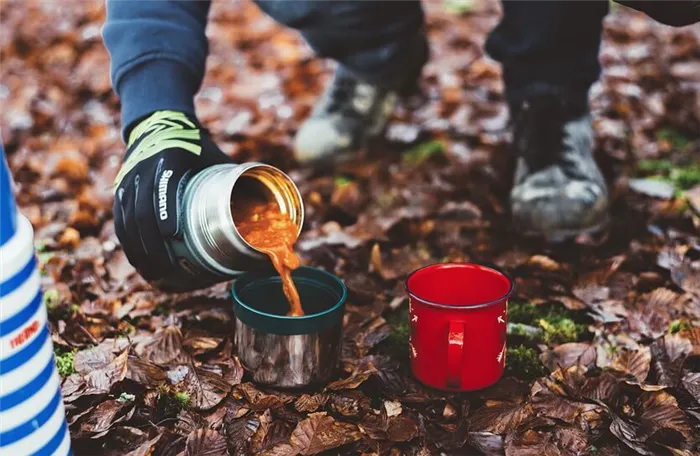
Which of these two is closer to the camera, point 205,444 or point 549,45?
point 205,444

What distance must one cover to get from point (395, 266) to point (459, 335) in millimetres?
576

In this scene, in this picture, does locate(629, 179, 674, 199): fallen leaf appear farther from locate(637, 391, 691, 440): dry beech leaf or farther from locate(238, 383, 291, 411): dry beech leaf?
locate(238, 383, 291, 411): dry beech leaf

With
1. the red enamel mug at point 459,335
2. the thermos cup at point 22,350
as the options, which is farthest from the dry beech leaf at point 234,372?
the thermos cup at point 22,350

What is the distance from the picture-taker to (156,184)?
150cm

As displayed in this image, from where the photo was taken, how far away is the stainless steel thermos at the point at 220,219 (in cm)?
139

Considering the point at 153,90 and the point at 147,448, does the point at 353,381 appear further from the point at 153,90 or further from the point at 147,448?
the point at 153,90

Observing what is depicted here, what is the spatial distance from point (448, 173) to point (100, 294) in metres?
1.12

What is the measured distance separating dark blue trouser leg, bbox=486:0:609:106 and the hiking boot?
5cm

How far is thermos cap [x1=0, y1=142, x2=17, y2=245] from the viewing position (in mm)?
992

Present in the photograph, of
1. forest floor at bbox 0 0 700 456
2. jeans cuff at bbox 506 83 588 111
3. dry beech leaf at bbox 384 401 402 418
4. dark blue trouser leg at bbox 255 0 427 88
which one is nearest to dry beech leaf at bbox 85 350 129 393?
forest floor at bbox 0 0 700 456

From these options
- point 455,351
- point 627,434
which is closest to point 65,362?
point 455,351

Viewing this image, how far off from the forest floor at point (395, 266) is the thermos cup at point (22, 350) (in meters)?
0.28

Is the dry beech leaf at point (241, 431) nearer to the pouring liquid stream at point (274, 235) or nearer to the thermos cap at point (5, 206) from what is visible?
the pouring liquid stream at point (274, 235)

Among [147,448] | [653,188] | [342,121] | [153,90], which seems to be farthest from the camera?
[342,121]
